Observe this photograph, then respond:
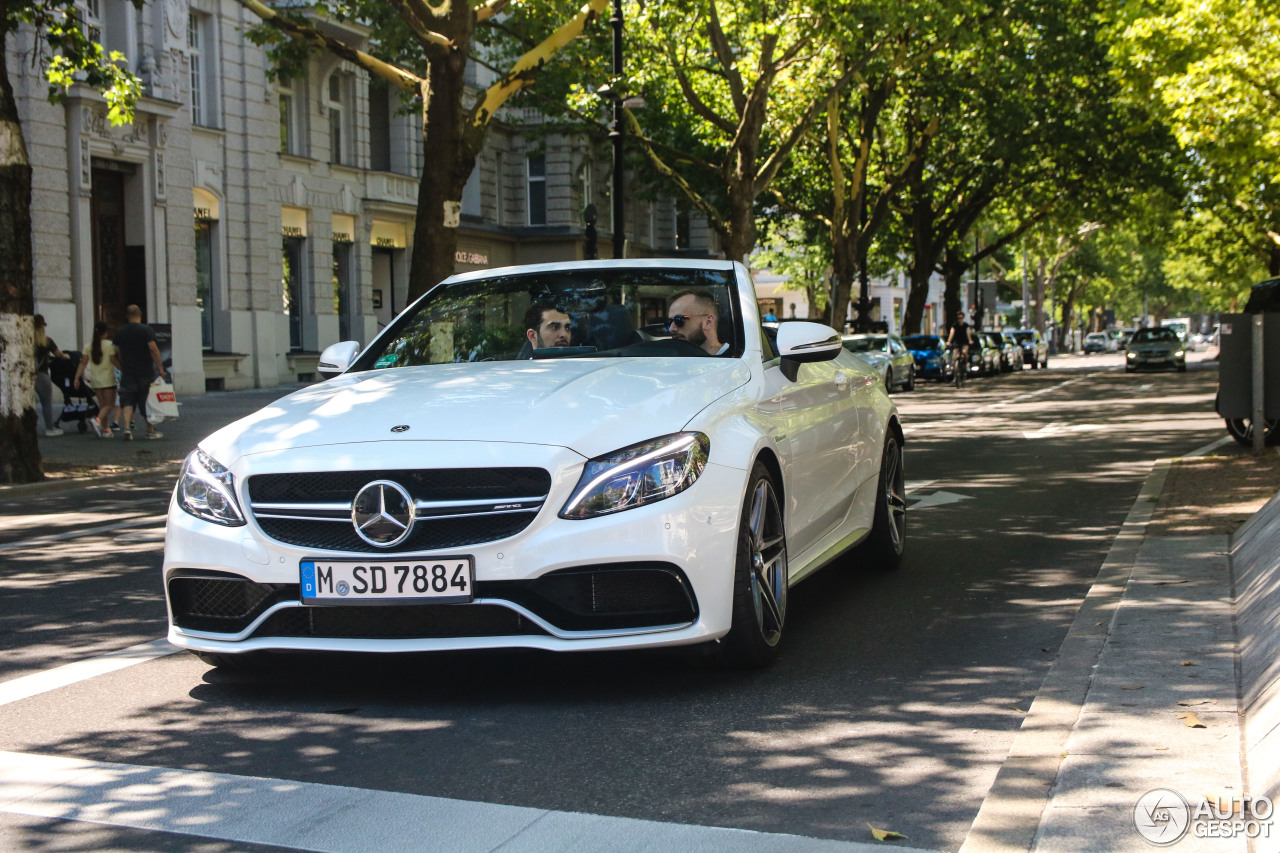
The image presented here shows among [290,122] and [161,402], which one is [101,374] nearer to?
[161,402]

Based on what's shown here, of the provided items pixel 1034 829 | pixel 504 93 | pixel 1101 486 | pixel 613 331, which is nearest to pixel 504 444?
pixel 613 331

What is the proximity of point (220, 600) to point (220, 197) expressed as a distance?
2664cm

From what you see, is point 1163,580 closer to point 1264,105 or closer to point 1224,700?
point 1224,700

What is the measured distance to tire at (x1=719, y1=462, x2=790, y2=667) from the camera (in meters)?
5.18

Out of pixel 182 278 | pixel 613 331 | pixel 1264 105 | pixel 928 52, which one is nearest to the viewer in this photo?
pixel 613 331

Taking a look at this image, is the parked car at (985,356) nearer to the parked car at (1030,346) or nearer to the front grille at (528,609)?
the parked car at (1030,346)

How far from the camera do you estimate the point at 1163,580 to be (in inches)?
282

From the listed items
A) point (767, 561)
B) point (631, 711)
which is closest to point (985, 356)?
point (767, 561)

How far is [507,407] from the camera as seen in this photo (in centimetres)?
518

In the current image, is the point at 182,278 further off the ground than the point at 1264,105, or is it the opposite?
the point at 1264,105

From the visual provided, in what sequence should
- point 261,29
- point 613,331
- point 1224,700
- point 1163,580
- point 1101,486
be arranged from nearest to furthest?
point 1224,700 → point 613,331 → point 1163,580 → point 1101,486 → point 261,29

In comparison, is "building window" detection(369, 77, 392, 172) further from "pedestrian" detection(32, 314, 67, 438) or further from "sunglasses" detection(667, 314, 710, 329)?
"sunglasses" detection(667, 314, 710, 329)

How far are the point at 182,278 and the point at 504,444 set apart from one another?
24978 mm

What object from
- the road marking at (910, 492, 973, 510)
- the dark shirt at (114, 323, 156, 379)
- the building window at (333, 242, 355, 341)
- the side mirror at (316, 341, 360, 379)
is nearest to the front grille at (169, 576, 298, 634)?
the side mirror at (316, 341, 360, 379)
